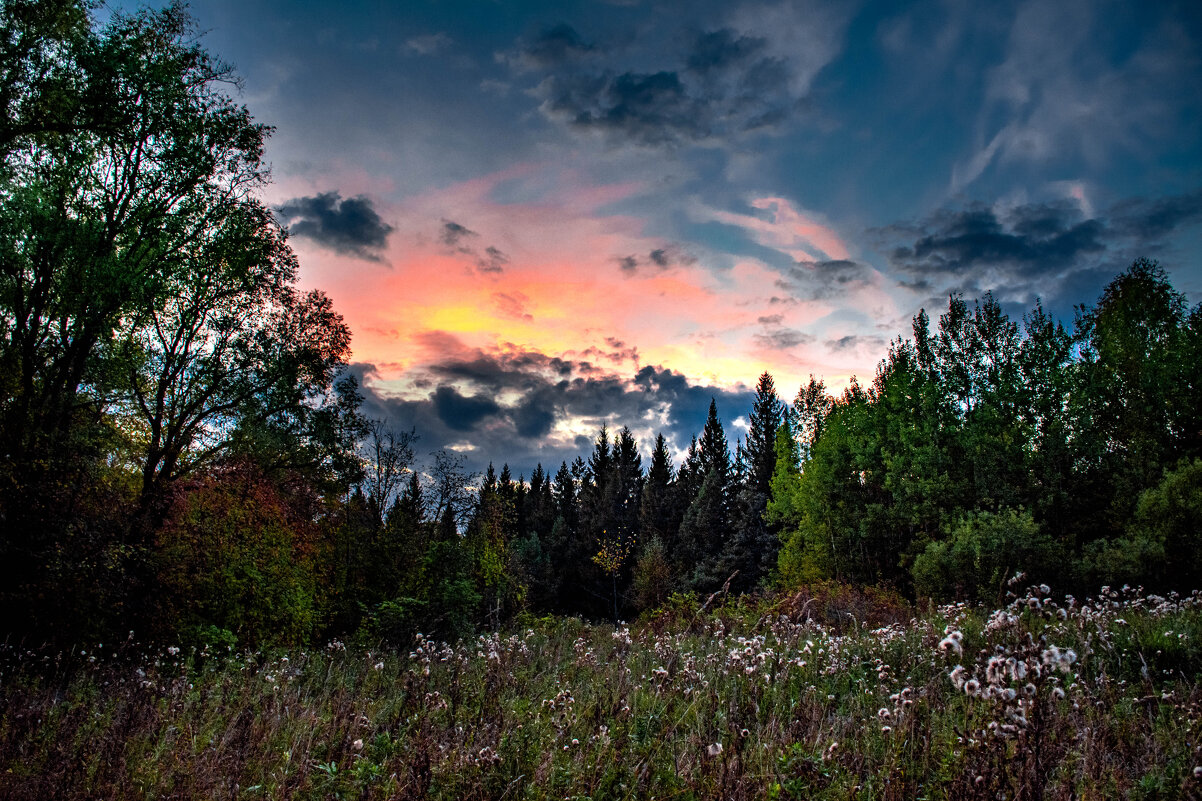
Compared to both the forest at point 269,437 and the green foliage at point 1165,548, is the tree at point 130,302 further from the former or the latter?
the green foliage at point 1165,548

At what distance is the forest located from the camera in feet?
40.4

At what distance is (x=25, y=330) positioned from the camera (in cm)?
1437

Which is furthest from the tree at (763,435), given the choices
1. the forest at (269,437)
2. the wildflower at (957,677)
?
the wildflower at (957,677)

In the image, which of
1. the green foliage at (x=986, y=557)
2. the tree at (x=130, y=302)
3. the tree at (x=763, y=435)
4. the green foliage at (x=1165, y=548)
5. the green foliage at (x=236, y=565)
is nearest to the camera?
the tree at (x=130, y=302)

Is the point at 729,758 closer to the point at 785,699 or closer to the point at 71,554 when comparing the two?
the point at 785,699

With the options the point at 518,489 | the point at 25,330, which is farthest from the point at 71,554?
the point at 518,489

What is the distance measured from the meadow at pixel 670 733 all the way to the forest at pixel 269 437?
1124 mm

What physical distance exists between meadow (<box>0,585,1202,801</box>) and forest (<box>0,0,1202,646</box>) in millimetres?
1124

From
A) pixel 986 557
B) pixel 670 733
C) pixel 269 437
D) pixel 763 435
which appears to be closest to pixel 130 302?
pixel 269 437

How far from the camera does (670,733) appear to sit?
4.14 metres

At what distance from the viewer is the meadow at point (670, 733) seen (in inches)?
112

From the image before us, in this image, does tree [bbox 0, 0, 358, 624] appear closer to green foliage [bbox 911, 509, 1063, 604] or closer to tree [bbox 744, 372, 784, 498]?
green foliage [bbox 911, 509, 1063, 604]

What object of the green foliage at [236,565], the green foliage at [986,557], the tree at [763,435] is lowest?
the green foliage at [236,565]

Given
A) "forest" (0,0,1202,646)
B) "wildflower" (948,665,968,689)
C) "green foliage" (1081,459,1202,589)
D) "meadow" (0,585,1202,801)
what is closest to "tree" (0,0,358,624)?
"forest" (0,0,1202,646)
